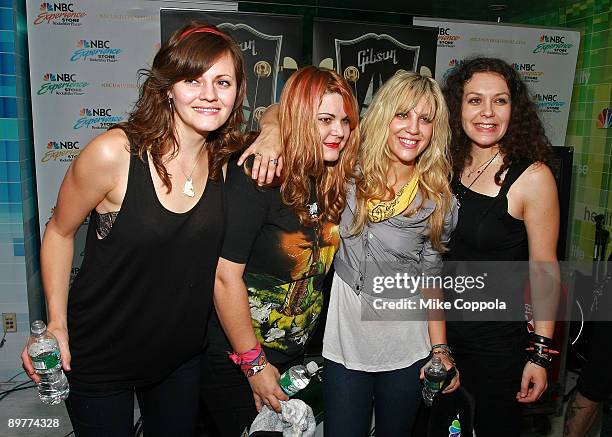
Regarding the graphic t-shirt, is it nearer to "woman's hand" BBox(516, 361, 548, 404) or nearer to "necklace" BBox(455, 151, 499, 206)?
"necklace" BBox(455, 151, 499, 206)

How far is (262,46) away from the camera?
11.6 ft

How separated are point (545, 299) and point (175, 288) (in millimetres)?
1353

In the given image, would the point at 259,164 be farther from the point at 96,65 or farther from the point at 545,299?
the point at 96,65

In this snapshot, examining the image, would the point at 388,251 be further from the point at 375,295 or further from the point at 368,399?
the point at 368,399

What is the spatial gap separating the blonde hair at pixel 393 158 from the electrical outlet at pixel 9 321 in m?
2.89

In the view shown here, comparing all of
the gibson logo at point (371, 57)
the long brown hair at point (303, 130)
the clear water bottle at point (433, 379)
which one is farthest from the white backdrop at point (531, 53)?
the clear water bottle at point (433, 379)

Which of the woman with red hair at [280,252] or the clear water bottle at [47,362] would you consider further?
the woman with red hair at [280,252]

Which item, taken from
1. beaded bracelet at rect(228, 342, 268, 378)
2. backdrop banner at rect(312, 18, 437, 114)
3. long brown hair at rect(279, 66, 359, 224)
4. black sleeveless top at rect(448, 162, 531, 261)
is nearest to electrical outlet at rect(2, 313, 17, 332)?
beaded bracelet at rect(228, 342, 268, 378)

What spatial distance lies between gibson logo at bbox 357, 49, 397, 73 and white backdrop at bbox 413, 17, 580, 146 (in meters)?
0.45

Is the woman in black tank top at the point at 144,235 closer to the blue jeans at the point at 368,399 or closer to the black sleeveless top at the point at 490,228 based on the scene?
the blue jeans at the point at 368,399

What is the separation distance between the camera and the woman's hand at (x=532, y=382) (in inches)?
74.9

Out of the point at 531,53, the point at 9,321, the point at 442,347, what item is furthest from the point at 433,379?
the point at 531,53

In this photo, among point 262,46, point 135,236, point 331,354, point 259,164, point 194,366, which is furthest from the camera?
point 262,46

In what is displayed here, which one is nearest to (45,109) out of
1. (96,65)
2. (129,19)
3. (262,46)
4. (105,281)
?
(96,65)
